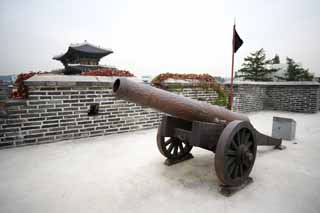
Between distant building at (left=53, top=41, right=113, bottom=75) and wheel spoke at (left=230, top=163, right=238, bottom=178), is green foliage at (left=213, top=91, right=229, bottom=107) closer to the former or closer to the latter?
wheel spoke at (left=230, top=163, right=238, bottom=178)

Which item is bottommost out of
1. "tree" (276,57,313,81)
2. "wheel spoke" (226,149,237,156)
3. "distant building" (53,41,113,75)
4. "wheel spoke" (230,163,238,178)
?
"wheel spoke" (230,163,238,178)

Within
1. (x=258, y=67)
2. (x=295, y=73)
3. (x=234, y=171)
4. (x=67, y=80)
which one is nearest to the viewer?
(x=234, y=171)

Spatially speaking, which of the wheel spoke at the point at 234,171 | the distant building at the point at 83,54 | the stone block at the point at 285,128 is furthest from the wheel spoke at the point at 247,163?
the distant building at the point at 83,54

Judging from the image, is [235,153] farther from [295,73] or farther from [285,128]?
[295,73]

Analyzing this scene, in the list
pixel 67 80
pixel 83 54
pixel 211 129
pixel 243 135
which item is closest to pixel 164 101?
pixel 211 129

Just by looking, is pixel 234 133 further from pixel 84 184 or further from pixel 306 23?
pixel 306 23

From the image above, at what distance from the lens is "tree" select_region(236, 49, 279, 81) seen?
17.9 metres

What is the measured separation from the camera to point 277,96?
8023 millimetres

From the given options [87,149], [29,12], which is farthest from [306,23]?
[29,12]

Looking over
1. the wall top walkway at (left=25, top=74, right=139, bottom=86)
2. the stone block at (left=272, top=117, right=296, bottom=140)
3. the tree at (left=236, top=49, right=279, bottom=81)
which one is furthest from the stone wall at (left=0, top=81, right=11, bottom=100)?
the tree at (left=236, top=49, right=279, bottom=81)

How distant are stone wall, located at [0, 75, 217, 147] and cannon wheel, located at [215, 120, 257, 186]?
2888mm

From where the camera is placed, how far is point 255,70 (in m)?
18.1

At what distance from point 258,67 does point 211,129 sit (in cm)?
1928

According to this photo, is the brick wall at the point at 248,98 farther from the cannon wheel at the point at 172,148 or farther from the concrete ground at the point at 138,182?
the cannon wheel at the point at 172,148
